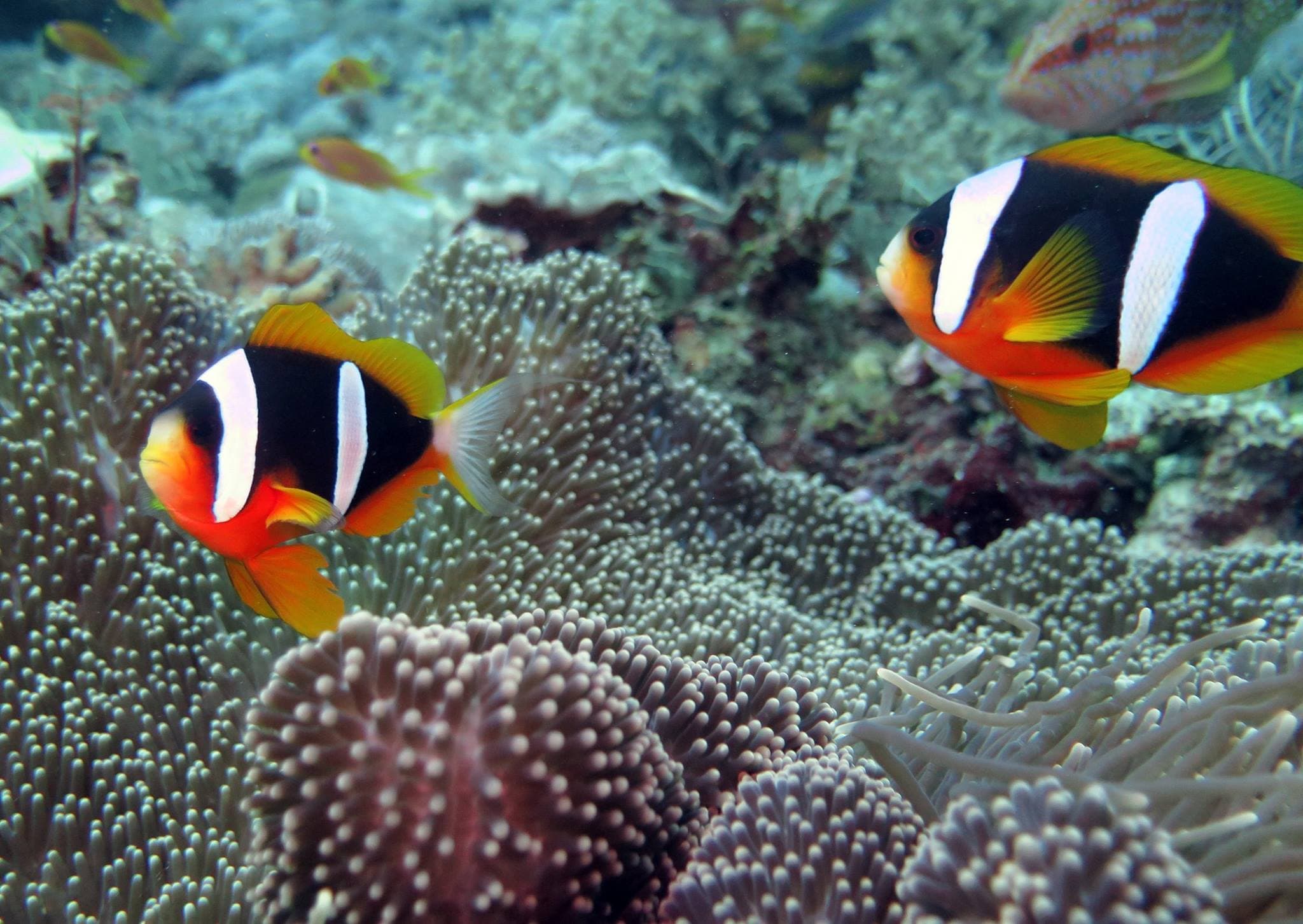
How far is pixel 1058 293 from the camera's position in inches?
67.1

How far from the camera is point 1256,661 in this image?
166 centimetres

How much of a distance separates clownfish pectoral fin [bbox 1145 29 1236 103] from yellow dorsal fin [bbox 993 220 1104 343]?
3.12 metres

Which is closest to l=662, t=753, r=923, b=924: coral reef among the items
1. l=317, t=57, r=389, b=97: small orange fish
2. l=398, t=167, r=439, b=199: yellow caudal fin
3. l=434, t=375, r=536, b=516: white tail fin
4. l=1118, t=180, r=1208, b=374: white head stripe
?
l=434, t=375, r=536, b=516: white tail fin

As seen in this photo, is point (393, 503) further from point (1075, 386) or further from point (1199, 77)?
point (1199, 77)

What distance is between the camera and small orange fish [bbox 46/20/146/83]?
7309 mm

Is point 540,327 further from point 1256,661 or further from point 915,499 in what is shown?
point 1256,661

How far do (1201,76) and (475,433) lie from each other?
13.5ft

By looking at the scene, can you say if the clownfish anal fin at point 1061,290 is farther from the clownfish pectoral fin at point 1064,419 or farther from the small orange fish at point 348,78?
the small orange fish at point 348,78

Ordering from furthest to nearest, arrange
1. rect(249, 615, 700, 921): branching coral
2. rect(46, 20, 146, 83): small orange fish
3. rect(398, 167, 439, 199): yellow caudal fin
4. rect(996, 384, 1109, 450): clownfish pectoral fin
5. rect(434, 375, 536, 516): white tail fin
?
rect(46, 20, 146, 83): small orange fish
rect(398, 167, 439, 199): yellow caudal fin
rect(996, 384, 1109, 450): clownfish pectoral fin
rect(434, 375, 536, 516): white tail fin
rect(249, 615, 700, 921): branching coral

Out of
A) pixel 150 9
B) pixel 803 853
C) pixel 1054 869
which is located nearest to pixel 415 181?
pixel 150 9

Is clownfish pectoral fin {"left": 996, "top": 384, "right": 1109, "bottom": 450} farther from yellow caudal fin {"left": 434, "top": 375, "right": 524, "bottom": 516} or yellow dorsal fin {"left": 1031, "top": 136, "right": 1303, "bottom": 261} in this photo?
yellow caudal fin {"left": 434, "top": 375, "right": 524, "bottom": 516}

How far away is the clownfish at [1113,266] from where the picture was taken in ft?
5.53

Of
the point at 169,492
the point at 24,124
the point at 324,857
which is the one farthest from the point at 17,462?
the point at 24,124

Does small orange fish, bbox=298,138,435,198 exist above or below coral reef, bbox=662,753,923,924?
above
